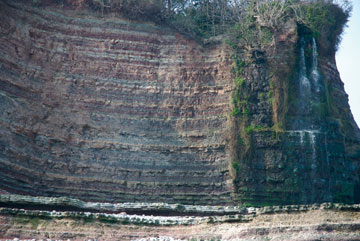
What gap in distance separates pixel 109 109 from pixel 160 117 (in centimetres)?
223

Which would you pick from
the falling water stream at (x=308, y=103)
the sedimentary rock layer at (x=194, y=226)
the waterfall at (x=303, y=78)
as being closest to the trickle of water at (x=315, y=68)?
the falling water stream at (x=308, y=103)

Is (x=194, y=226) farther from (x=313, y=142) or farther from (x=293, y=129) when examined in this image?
(x=293, y=129)

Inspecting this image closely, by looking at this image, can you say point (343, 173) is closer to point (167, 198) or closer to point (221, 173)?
point (221, 173)

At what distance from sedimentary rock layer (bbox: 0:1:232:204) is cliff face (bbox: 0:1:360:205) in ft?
0.15

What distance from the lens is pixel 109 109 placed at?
22906 mm

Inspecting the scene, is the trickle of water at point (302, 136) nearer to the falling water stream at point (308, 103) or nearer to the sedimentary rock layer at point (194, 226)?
the falling water stream at point (308, 103)

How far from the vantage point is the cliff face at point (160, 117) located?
21500 mm

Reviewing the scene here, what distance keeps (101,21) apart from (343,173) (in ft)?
41.5

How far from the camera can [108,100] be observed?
2302 centimetres

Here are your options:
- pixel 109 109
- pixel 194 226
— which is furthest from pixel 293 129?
pixel 194 226

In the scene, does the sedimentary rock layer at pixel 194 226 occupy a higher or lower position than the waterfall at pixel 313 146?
lower

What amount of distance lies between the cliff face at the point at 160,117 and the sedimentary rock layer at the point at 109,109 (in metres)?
0.04

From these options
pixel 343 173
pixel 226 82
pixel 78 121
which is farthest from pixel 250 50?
pixel 78 121

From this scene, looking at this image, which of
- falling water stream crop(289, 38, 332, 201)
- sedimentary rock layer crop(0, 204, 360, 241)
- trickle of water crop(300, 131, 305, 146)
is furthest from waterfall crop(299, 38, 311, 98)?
sedimentary rock layer crop(0, 204, 360, 241)
